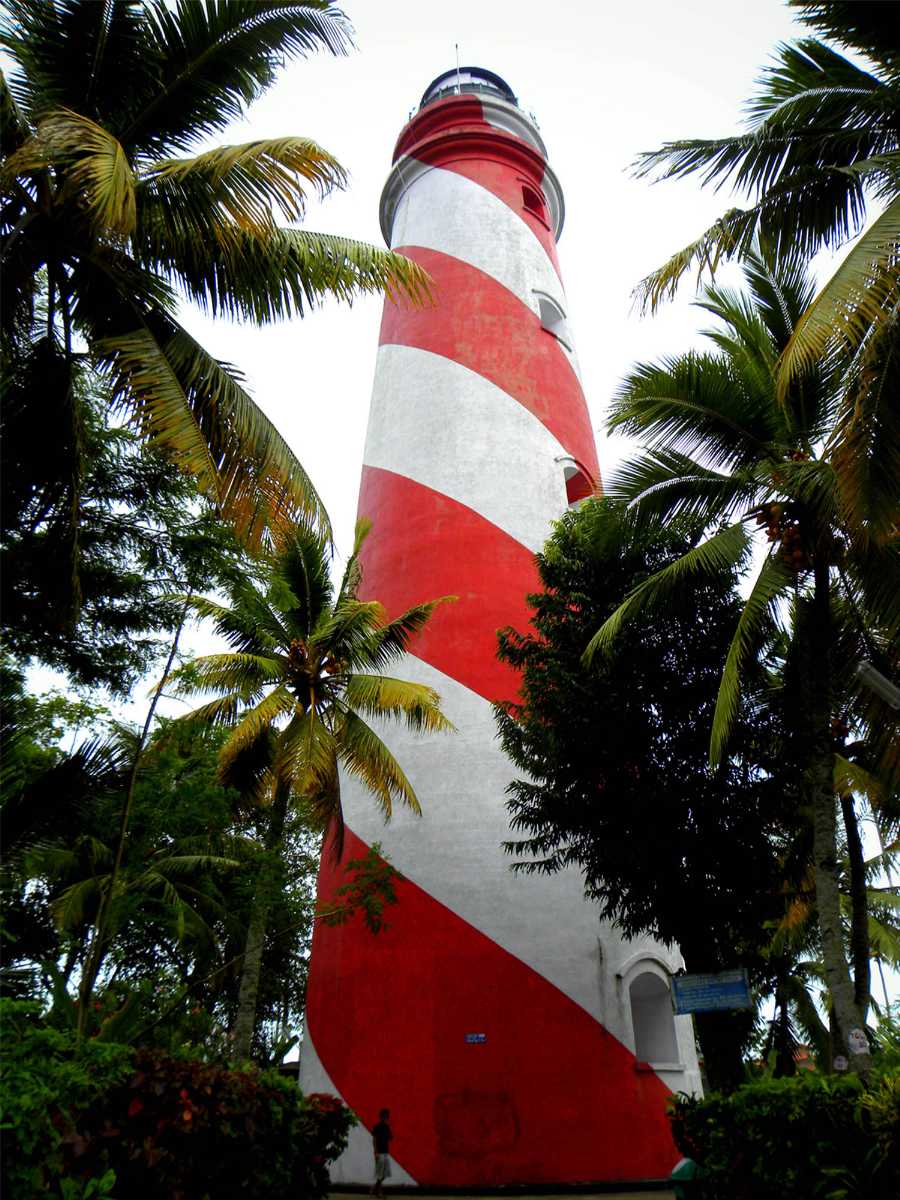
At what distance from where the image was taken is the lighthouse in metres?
8.67

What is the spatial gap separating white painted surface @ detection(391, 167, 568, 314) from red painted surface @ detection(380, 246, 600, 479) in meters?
0.25

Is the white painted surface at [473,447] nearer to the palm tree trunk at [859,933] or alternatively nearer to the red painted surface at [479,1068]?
the red painted surface at [479,1068]

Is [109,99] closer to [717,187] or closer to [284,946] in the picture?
[717,187]

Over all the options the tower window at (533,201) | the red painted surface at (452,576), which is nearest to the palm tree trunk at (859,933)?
the red painted surface at (452,576)

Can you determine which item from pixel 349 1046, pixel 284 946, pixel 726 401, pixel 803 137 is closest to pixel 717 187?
pixel 803 137

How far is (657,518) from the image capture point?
8.32 m

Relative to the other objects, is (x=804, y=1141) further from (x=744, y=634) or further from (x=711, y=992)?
(x=744, y=634)

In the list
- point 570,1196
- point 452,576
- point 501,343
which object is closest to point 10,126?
point 452,576

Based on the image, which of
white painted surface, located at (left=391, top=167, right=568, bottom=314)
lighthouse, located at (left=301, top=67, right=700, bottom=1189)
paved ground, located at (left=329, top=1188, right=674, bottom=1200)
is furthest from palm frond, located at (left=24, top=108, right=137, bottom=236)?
white painted surface, located at (left=391, top=167, right=568, bottom=314)

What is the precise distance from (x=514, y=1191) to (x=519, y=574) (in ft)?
22.7

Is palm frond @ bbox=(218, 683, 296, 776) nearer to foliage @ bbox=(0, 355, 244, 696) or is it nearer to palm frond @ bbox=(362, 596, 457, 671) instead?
palm frond @ bbox=(362, 596, 457, 671)

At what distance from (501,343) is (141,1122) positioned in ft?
37.7

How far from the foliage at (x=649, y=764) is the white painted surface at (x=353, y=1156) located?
3186 millimetres

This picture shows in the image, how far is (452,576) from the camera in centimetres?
1160
